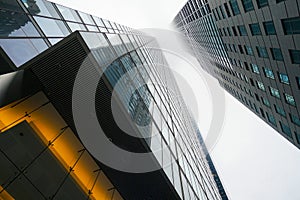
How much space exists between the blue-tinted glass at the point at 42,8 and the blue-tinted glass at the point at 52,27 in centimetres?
36

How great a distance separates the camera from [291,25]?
859 inches

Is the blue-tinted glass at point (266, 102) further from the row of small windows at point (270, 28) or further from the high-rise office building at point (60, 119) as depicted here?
the high-rise office building at point (60, 119)

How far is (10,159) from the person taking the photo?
8.52 m

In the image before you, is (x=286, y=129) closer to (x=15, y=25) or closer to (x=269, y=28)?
(x=269, y=28)

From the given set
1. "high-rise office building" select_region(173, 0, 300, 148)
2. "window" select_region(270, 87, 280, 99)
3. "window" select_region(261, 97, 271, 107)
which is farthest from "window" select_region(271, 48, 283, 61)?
"window" select_region(261, 97, 271, 107)

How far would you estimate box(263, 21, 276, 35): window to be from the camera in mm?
24953

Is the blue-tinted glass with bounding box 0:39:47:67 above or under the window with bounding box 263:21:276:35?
above

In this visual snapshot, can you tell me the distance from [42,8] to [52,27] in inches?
53.0

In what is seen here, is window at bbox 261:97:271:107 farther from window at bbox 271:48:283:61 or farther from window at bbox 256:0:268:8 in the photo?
window at bbox 256:0:268:8

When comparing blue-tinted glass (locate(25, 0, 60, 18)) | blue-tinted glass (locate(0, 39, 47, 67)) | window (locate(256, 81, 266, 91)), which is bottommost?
window (locate(256, 81, 266, 91))

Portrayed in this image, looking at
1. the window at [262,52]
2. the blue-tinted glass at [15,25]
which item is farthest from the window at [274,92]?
the blue-tinted glass at [15,25]

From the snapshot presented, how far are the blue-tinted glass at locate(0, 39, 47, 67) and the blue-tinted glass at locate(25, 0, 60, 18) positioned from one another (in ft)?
8.19

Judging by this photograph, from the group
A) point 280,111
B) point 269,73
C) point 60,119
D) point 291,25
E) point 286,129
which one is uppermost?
point 60,119

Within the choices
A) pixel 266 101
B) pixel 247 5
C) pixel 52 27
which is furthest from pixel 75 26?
pixel 266 101
